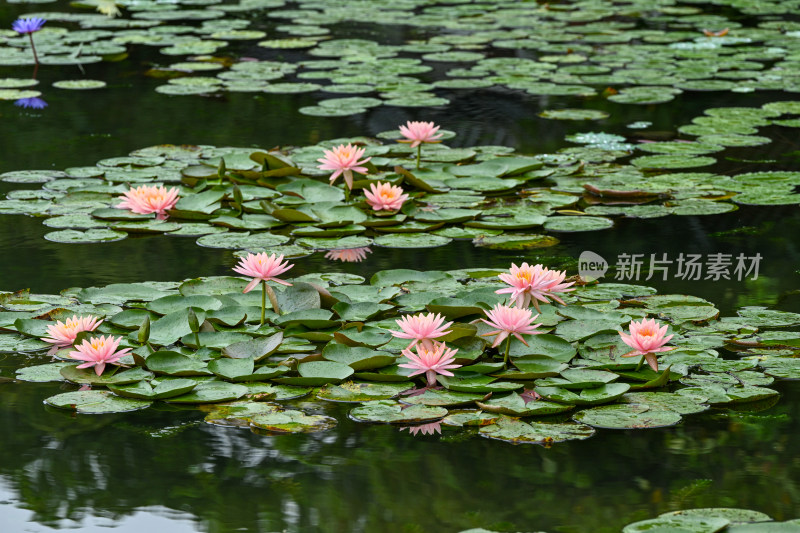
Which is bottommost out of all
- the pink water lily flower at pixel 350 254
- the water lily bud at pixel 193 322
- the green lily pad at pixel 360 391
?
the green lily pad at pixel 360 391

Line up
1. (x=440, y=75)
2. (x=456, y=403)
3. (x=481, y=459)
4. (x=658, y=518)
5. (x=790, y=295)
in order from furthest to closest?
(x=440, y=75)
(x=790, y=295)
(x=456, y=403)
(x=481, y=459)
(x=658, y=518)

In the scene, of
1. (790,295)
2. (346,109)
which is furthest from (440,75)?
(790,295)

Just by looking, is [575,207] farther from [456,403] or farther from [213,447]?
[213,447]

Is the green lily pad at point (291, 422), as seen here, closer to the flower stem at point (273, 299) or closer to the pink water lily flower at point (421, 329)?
the pink water lily flower at point (421, 329)

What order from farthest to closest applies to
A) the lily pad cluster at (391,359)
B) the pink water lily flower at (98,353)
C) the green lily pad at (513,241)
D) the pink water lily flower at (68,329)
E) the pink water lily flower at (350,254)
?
the green lily pad at (513,241), the pink water lily flower at (350,254), the pink water lily flower at (68,329), the pink water lily flower at (98,353), the lily pad cluster at (391,359)

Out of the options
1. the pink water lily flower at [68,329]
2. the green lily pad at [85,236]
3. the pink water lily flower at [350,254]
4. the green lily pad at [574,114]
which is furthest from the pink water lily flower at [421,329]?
the green lily pad at [574,114]

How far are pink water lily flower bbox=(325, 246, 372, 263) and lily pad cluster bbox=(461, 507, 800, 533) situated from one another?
156 cm

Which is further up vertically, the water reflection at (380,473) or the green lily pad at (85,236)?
the green lily pad at (85,236)

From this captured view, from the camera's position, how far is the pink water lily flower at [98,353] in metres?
2.45

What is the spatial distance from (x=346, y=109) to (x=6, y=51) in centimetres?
291

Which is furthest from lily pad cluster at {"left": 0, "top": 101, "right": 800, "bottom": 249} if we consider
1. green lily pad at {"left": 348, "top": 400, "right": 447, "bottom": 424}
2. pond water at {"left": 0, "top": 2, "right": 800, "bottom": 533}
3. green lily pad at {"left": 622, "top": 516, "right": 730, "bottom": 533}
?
green lily pad at {"left": 622, "top": 516, "right": 730, "bottom": 533}

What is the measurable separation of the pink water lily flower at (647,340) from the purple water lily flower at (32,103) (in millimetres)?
3988

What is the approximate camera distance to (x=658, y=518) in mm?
1917

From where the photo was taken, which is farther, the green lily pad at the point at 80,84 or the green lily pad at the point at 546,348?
the green lily pad at the point at 80,84
